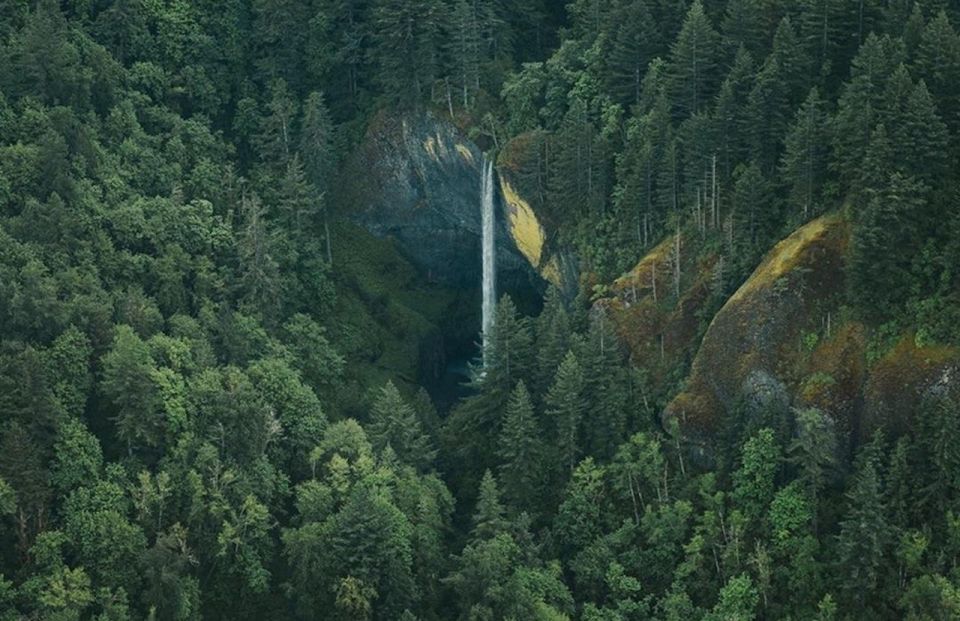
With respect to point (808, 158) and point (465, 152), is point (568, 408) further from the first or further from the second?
point (465, 152)

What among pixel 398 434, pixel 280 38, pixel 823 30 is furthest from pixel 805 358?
pixel 280 38

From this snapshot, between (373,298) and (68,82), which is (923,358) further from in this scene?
(68,82)

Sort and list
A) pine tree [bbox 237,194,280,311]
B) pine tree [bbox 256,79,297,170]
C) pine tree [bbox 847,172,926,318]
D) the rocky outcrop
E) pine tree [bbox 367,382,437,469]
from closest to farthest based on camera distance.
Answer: pine tree [bbox 847,172,926,318] < the rocky outcrop < pine tree [bbox 367,382,437,469] < pine tree [bbox 237,194,280,311] < pine tree [bbox 256,79,297,170]

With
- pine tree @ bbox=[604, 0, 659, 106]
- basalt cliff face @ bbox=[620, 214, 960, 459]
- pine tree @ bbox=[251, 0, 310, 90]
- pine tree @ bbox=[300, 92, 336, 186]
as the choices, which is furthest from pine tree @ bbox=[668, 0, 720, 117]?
pine tree @ bbox=[251, 0, 310, 90]

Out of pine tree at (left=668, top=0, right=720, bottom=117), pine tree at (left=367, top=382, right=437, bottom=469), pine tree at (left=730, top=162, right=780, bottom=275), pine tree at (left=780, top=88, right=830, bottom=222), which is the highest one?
pine tree at (left=668, top=0, right=720, bottom=117)

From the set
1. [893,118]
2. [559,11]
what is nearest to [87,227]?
[559,11]

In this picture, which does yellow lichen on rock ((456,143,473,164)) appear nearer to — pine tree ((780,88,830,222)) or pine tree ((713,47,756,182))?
pine tree ((713,47,756,182))

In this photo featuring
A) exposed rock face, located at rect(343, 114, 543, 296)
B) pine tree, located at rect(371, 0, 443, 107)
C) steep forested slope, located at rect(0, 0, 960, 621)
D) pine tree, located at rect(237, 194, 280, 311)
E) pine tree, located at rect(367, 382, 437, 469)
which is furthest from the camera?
exposed rock face, located at rect(343, 114, 543, 296)
